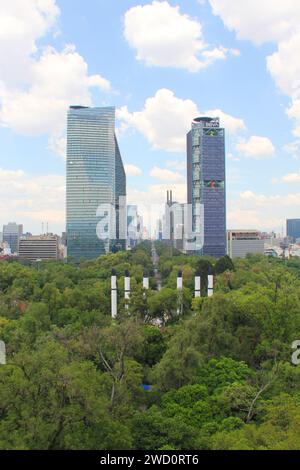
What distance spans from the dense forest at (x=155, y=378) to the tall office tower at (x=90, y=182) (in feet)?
111

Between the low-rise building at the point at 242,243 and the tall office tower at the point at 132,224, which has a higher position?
the tall office tower at the point at 132,224

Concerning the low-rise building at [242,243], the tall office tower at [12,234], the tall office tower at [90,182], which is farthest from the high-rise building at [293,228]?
the tall office tower at [90,182]

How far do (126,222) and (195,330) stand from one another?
3412 cm

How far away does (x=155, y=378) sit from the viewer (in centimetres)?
1506

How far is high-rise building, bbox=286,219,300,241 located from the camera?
135 meters

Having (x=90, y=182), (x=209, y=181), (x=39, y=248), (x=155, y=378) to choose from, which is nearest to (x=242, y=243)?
(x=209, y=181)

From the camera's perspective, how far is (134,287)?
27422 millimetres

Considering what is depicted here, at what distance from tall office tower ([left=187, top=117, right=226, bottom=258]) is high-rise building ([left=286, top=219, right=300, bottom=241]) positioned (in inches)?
2866

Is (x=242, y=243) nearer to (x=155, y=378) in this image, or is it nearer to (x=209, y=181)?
(x=209, y=181)

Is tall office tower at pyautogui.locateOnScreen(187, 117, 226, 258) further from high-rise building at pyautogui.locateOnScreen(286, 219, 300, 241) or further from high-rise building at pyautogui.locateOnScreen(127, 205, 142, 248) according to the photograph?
high-rise building at pyautogui.locateOnScreen(286, 219, 300, 241)

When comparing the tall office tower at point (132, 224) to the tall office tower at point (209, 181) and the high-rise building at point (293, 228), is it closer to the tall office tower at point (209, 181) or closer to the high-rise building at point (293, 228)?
the tall office tower at point (209, 181)

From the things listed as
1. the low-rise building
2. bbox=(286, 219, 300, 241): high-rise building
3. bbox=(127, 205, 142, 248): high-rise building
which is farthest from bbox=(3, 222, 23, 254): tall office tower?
bbox=(286, 219, 300, 241): high-rise building

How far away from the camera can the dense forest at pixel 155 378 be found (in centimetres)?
1004

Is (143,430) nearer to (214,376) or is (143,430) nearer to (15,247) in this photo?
(214,376)
